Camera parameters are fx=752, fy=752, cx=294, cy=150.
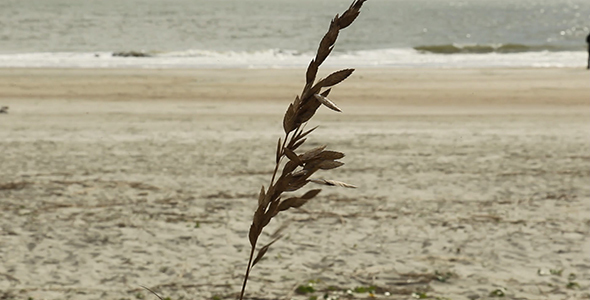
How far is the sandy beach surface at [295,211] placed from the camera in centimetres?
623

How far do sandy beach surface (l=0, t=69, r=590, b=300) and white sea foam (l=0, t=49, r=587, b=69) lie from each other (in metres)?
17.6

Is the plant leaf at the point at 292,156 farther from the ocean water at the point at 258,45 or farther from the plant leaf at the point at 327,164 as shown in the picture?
the ocean water at the point at 258,45

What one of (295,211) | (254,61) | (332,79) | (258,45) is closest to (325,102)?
(332,79)

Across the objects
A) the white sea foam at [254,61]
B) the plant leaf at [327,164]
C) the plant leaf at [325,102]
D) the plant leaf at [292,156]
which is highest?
the plant leaf at [325,102]

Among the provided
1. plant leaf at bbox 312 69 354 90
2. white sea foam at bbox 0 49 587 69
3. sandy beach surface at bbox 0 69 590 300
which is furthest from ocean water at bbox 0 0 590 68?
plant leaf at bbox 312 69 354 90

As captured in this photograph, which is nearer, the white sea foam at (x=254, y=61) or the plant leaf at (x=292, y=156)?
the plant leaf at (x=292, y=156)

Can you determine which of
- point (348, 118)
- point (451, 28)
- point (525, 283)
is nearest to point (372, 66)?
point (348, 118)

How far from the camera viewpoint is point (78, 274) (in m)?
6.29

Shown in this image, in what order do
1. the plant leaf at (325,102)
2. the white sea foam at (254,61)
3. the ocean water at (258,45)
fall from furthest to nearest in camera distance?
the ocean water at (258,45), the white sea foam at (254,61), the plant leaf at (325,102)

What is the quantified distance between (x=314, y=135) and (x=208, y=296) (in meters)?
8.68

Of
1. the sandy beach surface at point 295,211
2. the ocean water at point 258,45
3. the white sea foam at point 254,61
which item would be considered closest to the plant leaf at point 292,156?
the sandy beach surface at point 295,211

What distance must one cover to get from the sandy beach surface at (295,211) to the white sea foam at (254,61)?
1760 cm

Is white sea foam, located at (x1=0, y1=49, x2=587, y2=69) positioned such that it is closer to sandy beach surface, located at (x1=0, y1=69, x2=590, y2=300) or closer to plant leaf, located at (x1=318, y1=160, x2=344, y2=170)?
sandy beach surface, located at (x1=0, y1=69, x2=590, y2=300)

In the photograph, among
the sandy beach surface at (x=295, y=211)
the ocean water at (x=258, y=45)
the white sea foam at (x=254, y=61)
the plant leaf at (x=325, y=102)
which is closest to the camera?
the plant leaf at (x=325, y=102)
